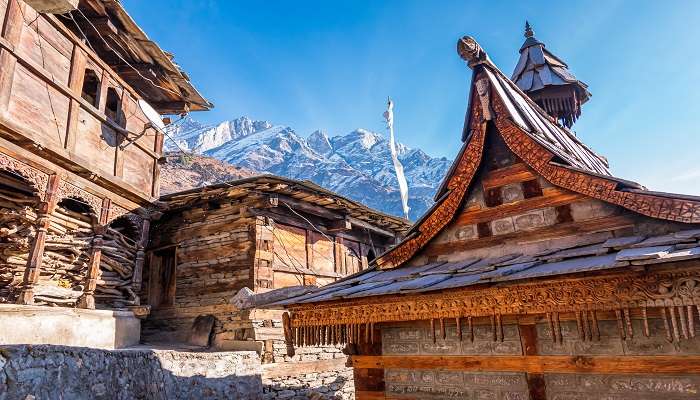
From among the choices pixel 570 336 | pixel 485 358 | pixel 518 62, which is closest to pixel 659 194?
pixel 570 336

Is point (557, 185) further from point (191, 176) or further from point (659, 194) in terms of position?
point (191, 176)

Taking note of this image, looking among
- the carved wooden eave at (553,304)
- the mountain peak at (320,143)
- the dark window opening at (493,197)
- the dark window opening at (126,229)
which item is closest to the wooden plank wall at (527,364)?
the carved wooden eave at (553,304)

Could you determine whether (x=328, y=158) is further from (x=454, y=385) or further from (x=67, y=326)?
(x=454, y=385)

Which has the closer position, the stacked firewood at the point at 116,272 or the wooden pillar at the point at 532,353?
the wooden pillar at the point at 532,353

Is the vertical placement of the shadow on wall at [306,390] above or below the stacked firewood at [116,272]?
below

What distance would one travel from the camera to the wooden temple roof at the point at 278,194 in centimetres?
1125

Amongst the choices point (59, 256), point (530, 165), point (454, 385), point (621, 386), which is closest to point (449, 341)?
point (454, 385)

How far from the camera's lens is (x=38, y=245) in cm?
868

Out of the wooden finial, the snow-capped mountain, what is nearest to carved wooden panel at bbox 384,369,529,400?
the wooden finial

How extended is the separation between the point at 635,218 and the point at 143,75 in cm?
1319

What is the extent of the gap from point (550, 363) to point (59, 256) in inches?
422

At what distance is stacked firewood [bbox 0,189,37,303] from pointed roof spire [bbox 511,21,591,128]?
44.3 feet

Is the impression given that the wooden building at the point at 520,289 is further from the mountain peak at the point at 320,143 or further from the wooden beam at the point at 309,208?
the mountain peak at the point at 320,143

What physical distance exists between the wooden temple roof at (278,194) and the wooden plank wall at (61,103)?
105cm
